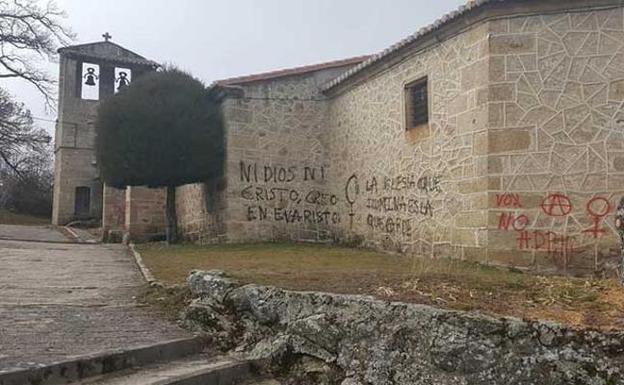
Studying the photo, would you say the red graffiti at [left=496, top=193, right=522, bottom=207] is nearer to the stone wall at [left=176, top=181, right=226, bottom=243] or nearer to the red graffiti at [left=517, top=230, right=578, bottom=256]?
the red graffiti at [left=517, top=230, right=578, bottom=256]

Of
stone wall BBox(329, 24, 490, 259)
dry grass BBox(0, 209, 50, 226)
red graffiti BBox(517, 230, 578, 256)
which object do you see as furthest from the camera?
dry grass BBox(0, 209, 50, 226)

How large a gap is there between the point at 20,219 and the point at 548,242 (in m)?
32.4

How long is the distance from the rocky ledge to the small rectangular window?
24.4ft

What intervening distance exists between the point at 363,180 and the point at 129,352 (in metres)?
9.91

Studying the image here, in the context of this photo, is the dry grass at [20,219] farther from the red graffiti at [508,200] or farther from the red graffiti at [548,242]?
the red graffiti at [548,242]

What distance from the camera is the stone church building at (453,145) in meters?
9.09

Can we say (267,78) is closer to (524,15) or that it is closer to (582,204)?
(524,15)

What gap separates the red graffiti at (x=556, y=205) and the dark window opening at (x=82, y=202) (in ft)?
84.0

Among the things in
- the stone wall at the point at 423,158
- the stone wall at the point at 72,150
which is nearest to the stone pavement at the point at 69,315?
the stone wall at the point at 423,158

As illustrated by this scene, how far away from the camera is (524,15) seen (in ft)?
31.1

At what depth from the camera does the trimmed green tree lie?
1474 cm

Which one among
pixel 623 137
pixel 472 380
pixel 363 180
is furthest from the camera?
pixel 363 180

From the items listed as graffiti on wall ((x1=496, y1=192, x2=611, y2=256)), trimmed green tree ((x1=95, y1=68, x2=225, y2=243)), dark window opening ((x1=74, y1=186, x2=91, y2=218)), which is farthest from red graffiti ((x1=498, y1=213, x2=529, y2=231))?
dark window opening ((x1=74, y1=186, x2=91, y2=218))

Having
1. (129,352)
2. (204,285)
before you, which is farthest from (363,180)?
(129,352)
